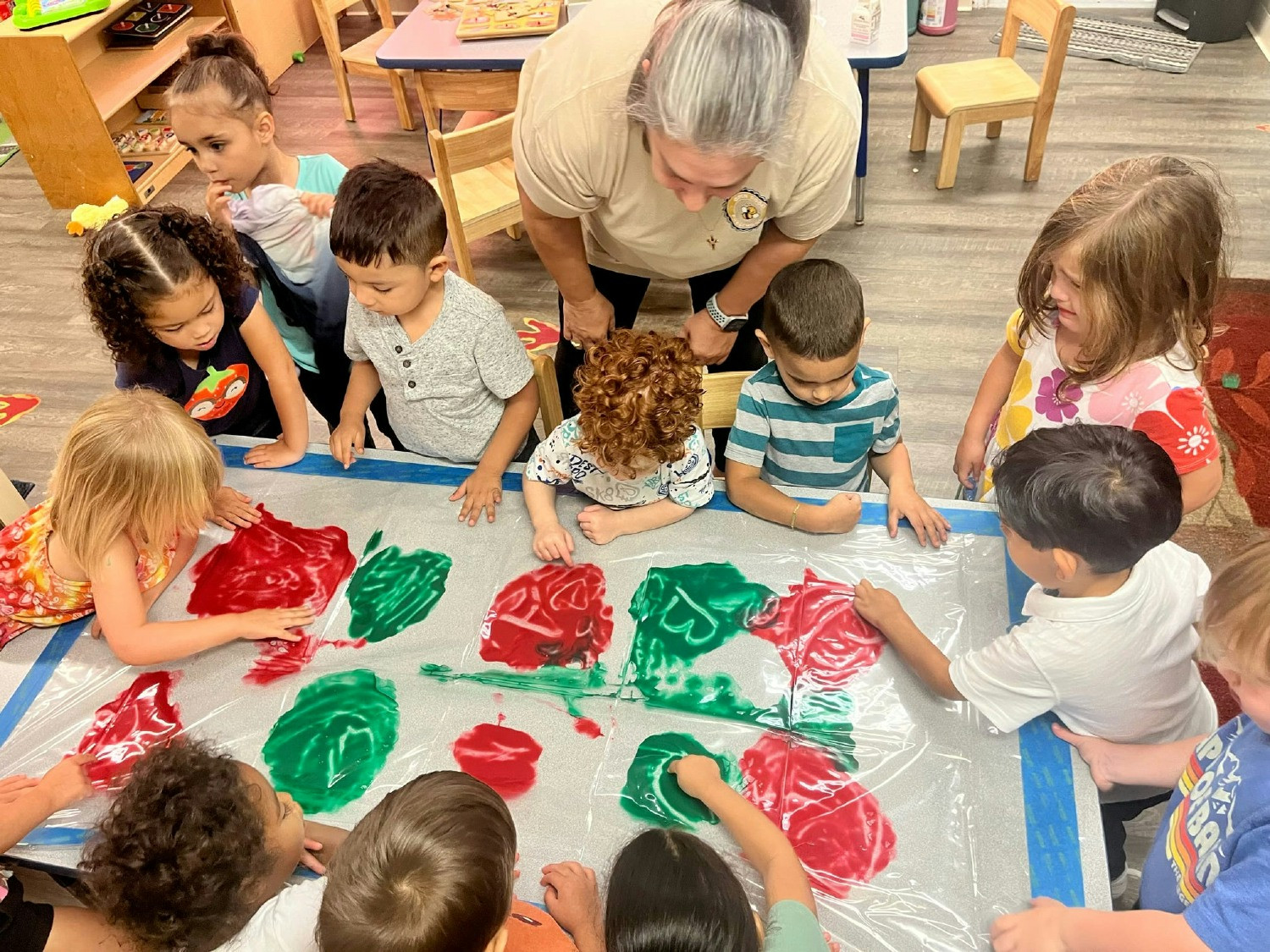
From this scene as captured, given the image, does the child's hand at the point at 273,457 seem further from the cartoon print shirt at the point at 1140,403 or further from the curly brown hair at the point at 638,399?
the cartoon print shirt at the point at 1140,403

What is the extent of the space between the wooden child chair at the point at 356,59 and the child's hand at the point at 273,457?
2897mm

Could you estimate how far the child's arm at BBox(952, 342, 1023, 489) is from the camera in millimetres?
1810

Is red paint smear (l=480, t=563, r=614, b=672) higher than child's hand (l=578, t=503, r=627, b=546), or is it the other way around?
child's hand (l=578, t=503, r=627, b=546)

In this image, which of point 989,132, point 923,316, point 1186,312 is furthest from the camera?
Result: point 989,132

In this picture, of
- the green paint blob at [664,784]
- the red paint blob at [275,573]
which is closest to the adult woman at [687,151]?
the red paint blob at [275,573]

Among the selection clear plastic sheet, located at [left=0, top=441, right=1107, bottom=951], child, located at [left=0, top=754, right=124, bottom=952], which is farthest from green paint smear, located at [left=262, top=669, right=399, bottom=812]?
child, located at [left=0, top=754, right=124, bottom=952]

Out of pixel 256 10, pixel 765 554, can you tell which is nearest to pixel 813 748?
pixel 765 554

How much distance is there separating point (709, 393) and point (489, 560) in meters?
0.55

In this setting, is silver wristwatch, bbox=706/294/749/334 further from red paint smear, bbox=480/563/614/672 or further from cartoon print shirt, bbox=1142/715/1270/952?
cartoon print shirt, bbox=1142/715/1270/952

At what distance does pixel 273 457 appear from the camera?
182 cm

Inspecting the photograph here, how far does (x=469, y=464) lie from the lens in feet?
5.84

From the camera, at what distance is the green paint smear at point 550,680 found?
1386 millimetres

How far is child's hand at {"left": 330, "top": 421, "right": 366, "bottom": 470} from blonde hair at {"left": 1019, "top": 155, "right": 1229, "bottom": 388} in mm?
1331

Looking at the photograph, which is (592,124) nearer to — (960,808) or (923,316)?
(960,808)
